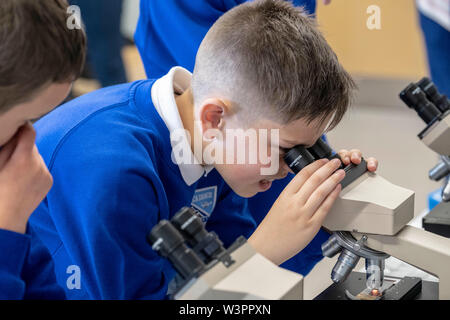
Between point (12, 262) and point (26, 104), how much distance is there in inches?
8.3

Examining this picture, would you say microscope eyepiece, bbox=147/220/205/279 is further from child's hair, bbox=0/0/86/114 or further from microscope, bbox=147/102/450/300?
child's hair, bbox=0/0/86/114

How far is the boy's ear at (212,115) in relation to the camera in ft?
4.01

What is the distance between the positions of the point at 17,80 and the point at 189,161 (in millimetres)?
478

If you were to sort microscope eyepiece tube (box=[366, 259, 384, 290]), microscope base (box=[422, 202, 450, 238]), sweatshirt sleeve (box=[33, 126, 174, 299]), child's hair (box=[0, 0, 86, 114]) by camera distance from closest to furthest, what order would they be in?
child's hair (box=[0, 0, 86, 114]), sweatshirt sleeve (box=[33, 126, 174, 299]), microscope eyepiece tube (box=[366, 259, 384, 290]), microscope base (box=[422, 202, 450, 238])

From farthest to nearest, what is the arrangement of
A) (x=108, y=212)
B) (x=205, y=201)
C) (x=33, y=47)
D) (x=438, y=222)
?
(x=438, y=222)
(x=205, y=201)
(x=108, y=212)
(x=33, y=47)

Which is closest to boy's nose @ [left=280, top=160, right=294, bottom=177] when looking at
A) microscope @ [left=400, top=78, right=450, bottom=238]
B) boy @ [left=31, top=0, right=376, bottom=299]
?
boy @ [left=31, top=0, right=376, bottom=299]

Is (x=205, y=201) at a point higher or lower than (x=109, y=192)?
lower

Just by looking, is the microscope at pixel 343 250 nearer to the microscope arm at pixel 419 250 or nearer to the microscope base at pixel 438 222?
the microscope arm at pixel 419 250

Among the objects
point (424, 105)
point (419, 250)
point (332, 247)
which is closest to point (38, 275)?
point (332, 247)

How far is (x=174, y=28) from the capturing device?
1.76 m

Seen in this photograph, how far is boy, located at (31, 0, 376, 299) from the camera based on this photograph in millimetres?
1150

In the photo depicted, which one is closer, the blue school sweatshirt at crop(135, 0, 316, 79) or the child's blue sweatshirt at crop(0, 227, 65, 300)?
the child's blue sweatshirt at crop(0, 227, 65, 300)

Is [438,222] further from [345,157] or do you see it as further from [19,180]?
[19,180]

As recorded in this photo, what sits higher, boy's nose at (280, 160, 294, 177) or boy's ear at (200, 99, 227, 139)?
boy's ear at (200, 99, 227, 139)
